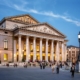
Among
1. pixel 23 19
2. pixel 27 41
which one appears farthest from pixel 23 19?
pixel 27 41

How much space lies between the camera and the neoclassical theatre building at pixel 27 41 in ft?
168

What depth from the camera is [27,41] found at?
169 ft

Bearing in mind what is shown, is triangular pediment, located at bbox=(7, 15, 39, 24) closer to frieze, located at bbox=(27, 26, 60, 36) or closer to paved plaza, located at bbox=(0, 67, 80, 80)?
frieze, located at bbox=(27, 26, 60, 36)

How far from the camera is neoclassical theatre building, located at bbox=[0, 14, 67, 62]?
5112cm

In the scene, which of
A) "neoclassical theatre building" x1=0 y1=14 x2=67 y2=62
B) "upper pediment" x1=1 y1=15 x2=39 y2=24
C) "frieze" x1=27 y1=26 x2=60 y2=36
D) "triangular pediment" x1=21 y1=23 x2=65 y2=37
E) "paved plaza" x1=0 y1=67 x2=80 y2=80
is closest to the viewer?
"paved plaza" x1=0 y1=67 x2=80 y2=80

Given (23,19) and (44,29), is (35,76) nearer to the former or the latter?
(44,29)

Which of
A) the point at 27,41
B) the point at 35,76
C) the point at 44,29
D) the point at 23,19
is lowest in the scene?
the point at 35,76

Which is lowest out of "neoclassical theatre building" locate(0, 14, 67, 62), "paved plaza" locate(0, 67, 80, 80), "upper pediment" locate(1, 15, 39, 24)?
"paved plaza" locate(0, 67, 80, 80)

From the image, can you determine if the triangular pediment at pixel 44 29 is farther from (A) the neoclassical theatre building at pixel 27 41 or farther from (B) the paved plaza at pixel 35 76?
(B) the paved plaza at pixel 35 76

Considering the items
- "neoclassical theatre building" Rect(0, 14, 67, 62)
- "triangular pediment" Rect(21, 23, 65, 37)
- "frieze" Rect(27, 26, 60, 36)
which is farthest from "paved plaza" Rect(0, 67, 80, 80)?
"frieze" Rect(27, 26, 60, 36)

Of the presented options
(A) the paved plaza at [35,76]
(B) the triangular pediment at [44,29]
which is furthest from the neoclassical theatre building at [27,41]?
(A) the paved plaza at [35,76]

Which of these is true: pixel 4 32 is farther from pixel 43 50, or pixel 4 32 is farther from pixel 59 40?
pixel 59 40

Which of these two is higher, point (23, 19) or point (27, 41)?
point (23, 19)

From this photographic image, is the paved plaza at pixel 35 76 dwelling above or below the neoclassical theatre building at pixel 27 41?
below
